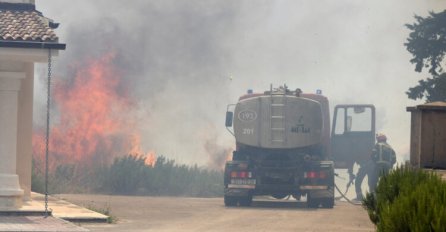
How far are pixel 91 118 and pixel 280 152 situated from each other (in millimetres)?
14210

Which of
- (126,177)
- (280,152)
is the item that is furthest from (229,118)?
(126,177)

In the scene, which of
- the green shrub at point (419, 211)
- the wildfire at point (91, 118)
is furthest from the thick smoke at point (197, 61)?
the green shrub at point (419, 211)

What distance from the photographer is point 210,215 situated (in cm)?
2781

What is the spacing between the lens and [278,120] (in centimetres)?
3331

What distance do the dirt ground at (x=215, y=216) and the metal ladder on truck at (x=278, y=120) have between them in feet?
6.49

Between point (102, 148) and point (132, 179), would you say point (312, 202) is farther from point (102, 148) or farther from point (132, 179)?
point (102, 148)

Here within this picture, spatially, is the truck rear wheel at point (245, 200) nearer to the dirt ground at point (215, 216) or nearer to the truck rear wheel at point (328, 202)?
the dirt ground at point (215, 216)

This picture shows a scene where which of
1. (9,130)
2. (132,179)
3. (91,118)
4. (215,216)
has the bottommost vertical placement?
(215,216)

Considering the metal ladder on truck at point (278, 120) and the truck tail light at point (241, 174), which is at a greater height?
the metal ladder on truck at point (278, 120)

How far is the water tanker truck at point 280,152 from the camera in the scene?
32.8 meters

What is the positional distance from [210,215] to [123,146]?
19663 millimetres

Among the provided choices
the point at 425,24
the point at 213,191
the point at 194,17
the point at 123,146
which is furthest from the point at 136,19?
the point at 425,24

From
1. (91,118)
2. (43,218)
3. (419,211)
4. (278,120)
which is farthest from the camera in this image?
(91,118)

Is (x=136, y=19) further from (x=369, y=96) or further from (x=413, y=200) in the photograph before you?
(x=413, y=200)
